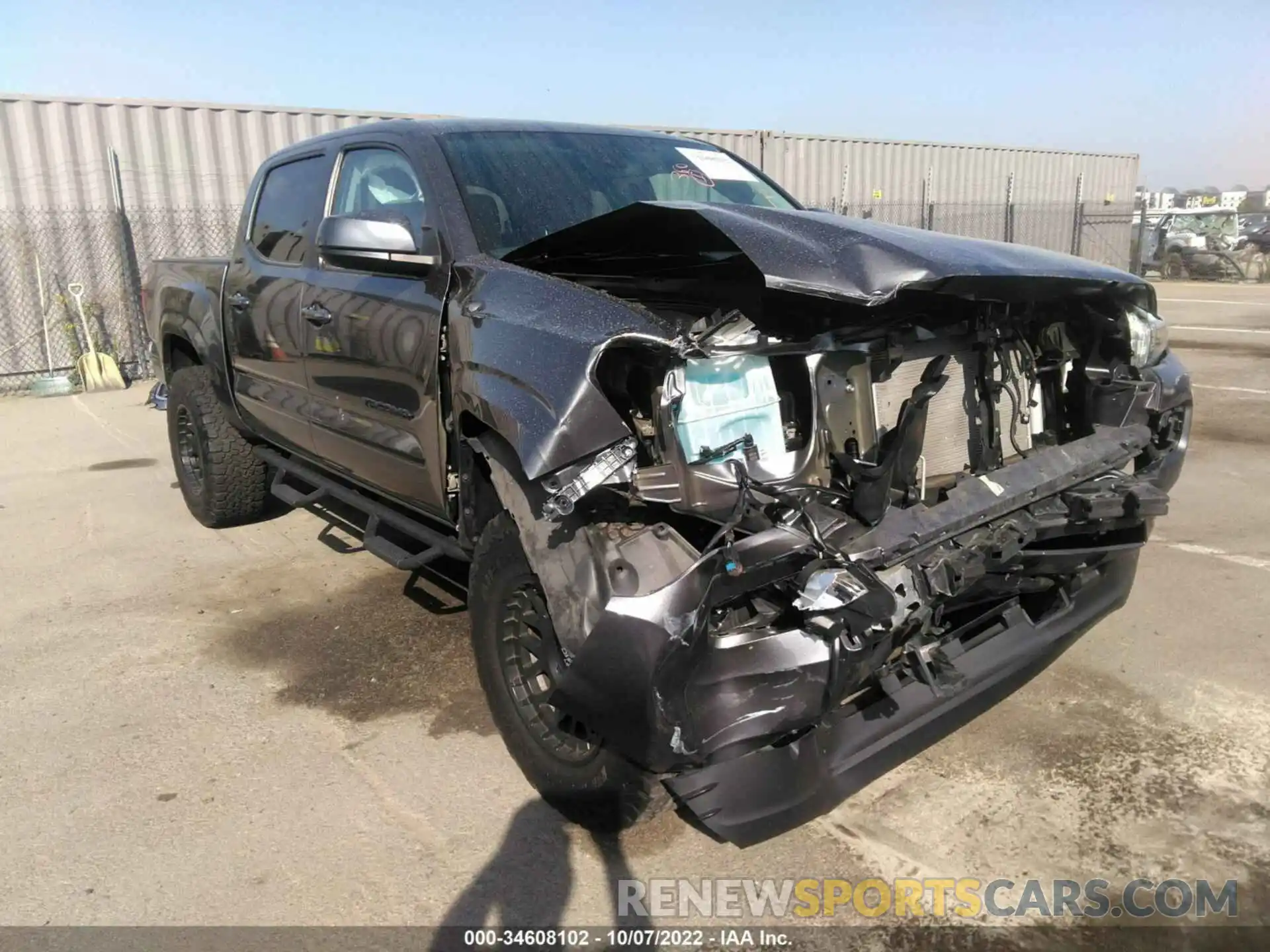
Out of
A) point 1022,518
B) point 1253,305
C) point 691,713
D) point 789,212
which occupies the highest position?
point 789,212

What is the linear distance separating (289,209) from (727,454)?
119 inches

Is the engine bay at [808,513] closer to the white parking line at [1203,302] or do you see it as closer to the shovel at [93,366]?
the shovel at [93,366]

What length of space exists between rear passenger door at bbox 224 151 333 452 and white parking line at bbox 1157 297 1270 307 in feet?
54.1

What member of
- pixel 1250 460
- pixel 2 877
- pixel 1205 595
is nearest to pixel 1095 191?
pixel 1250 460

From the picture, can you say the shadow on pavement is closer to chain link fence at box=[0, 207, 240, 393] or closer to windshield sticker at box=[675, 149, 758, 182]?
windshield sticker at box=[675, 149, 758, 182]

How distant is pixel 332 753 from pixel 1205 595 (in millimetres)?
3699

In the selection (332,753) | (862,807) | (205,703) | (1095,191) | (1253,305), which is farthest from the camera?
(1095,191)

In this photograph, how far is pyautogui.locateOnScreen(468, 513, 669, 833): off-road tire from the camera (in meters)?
2.54

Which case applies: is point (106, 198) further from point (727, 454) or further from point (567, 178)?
point (727, 454)

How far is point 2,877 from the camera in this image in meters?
2.65

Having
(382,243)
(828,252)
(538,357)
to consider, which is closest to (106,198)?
(382,243)

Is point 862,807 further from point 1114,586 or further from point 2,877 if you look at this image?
point 2,877

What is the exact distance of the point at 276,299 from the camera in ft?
14.0

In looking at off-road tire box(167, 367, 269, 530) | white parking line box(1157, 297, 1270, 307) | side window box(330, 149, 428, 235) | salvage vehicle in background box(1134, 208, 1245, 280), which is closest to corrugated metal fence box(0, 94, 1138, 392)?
off-road tire box(167, 367, 269, 530)
